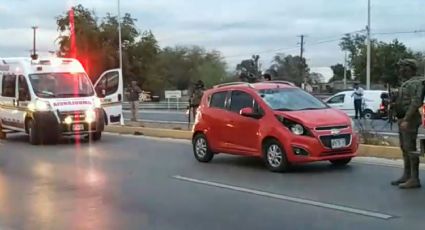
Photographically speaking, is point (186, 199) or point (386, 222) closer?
point (386, 222)

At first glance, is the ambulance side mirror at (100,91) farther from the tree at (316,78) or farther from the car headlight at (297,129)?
the tree at (316,78)

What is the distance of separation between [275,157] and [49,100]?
938 centimetres

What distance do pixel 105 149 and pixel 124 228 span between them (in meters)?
9.92

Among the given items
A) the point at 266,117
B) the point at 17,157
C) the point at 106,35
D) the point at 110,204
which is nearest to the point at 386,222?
the point at 110,204

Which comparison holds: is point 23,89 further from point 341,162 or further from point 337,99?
point 337,99

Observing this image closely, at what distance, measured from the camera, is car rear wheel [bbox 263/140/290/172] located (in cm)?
1218

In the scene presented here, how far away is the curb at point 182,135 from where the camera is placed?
13.9 meters

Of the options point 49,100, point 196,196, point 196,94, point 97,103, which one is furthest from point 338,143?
point 196,94

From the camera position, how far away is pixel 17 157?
16375 mm

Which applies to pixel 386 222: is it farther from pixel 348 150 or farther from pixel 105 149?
pixel 105 149

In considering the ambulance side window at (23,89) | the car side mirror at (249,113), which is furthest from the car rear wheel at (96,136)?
the car side mirror at (249,113)

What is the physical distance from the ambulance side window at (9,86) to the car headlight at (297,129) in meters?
11.8

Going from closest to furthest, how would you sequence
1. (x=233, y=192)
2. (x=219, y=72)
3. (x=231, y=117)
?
(x=233, y=192)
(x=231, y=117)
(x=219, y=72)

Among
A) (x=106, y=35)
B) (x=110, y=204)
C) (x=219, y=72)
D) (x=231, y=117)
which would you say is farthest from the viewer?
(x=219, y=72)
